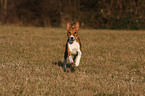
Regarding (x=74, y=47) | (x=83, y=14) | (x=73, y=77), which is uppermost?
(x=83, y=14)

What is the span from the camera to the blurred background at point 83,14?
1828cm

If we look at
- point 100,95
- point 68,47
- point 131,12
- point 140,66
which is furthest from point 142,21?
point 100,95

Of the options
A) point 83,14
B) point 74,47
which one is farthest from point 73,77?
point 83,14

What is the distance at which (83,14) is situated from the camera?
2022 cm

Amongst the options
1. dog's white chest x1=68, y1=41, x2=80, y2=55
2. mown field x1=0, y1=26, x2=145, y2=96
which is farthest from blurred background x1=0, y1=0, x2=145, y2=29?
dog's white chest x1=68, y1=41, x2=80, y2=55

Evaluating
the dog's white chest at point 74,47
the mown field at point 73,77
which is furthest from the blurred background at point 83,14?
the dog's white chest at point 74,47

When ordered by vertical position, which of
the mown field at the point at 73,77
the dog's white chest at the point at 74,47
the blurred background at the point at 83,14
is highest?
the blurred background at the point at 83,14

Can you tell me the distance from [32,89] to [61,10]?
1753cm

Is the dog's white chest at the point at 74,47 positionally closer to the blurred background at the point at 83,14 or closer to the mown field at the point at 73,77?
the mown field at the point at 73,77

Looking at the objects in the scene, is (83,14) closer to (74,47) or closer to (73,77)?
(74,47)

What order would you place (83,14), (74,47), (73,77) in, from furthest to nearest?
(83,14) < (74,47) < (73,77)

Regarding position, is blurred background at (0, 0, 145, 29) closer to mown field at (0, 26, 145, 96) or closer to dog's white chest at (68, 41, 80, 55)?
mown field at (0, 26, 145, 96)

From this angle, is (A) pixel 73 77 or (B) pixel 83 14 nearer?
(A) pixel 73 77

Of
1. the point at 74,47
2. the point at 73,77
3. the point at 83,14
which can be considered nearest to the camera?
the point at 73,77
